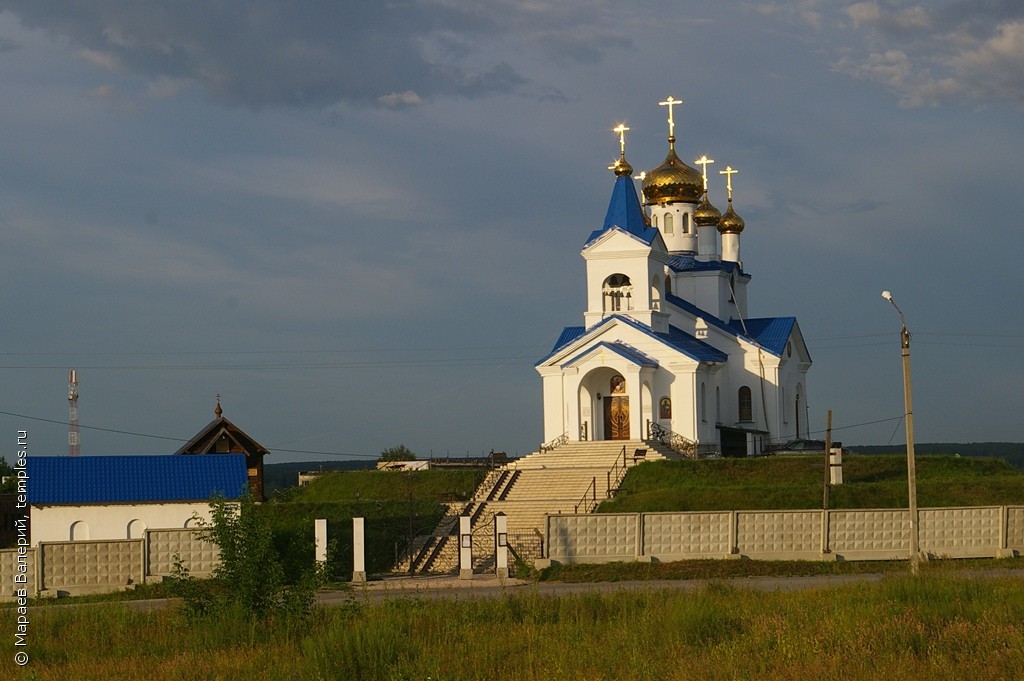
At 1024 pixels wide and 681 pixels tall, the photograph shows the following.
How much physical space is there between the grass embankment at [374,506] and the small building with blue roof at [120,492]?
152 cm

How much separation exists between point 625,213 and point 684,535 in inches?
756

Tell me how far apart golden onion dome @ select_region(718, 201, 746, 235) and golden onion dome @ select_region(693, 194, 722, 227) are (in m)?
0.69

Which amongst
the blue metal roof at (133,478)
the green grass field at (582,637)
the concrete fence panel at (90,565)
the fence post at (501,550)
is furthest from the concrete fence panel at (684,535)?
the concrete fence panel at (90,565)

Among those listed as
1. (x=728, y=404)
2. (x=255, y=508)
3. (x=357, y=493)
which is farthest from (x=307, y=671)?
(x=728, y=404)

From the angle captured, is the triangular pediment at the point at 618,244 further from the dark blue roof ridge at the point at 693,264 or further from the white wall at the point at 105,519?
the white wall at the point at 105,519

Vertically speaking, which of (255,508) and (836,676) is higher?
(255,508)

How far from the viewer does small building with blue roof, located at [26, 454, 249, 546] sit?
89.1 ft

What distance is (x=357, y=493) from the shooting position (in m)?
37.6

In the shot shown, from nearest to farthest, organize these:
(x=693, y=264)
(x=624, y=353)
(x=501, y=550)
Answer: (x=501, y=550)
(x=624, y=353)
(x=693, y=264)

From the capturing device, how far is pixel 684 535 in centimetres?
2580

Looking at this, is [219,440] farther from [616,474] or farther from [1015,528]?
[1015,528]

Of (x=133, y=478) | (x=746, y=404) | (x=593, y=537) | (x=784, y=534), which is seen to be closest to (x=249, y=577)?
(x=593, y=537)

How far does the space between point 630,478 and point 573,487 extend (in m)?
1.50

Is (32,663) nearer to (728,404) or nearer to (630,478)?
(630,478)
